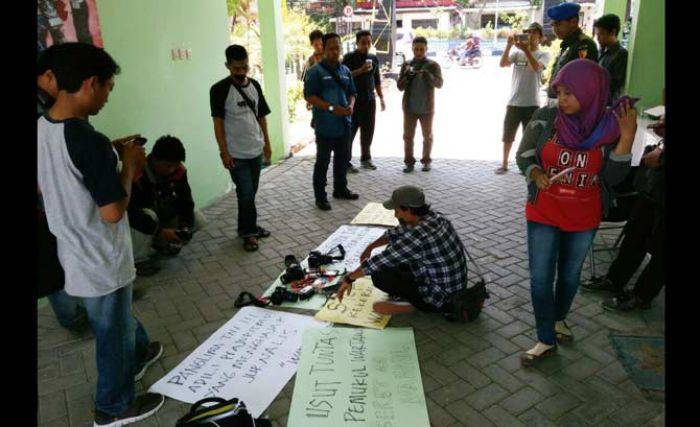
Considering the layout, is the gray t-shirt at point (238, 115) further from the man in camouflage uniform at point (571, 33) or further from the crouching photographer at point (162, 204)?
the man in camouflage uniform at point (571, 33)

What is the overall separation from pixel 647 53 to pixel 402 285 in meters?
4.43

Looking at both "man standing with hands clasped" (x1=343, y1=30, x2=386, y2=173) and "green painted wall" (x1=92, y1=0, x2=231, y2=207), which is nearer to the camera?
"green painted wall" (x1=92, y1=0, x2=231, y2=207)

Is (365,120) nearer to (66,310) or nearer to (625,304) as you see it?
(625,304)

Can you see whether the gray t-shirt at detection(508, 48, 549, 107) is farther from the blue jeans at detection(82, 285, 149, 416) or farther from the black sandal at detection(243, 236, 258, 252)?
the blue jeans at detection(82, 285, 149, 416)

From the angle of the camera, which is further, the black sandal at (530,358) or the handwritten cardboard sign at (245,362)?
the black sandal at (530,358)

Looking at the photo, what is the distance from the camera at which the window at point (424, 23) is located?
36153mm

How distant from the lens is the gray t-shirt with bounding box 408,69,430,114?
695 cm

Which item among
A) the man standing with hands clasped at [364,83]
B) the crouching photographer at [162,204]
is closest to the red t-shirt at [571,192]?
the crouching photographer at [162,204]

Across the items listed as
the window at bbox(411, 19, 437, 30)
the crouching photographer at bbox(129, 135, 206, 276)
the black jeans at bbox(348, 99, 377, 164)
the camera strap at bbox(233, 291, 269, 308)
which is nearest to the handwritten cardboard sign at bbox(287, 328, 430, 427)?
the camera strap at bbox(233, 291, 269, 308)

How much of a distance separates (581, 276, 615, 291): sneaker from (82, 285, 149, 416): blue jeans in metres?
3.33

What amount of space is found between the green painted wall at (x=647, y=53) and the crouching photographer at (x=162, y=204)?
5.14 meters

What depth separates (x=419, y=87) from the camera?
698 cm

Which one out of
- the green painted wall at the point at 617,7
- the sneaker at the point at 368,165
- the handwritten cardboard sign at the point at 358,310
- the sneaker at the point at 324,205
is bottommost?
the handwritten cardboard sign at the point at 358,310

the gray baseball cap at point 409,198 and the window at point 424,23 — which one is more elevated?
the window at point 424,23
